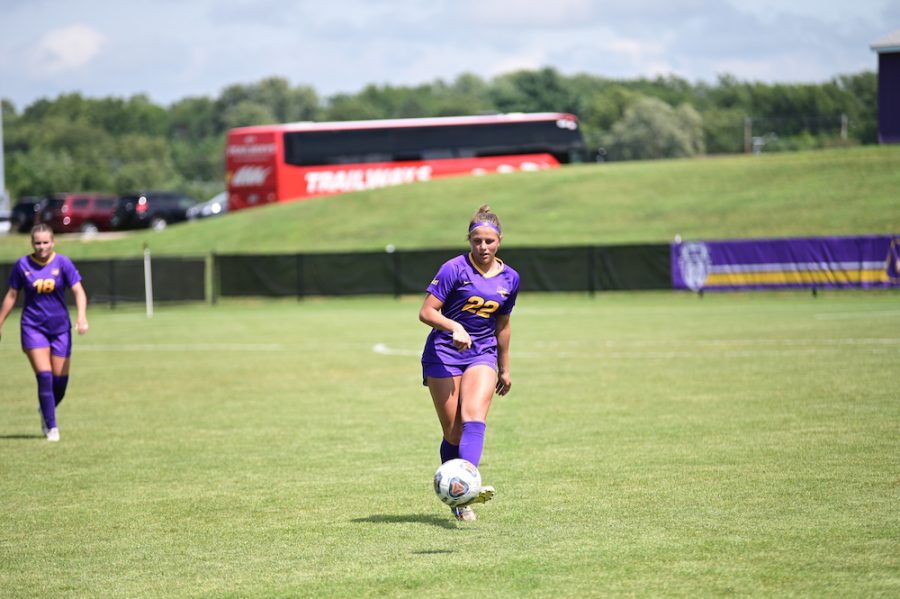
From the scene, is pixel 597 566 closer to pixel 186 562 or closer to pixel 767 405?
pixel 186 562

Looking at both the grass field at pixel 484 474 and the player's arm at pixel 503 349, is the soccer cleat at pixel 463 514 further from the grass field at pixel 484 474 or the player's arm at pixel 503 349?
the player's arm at pixel 503 349

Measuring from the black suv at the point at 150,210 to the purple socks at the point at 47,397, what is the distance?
53724mm

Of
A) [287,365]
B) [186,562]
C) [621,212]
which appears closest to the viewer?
[186,562]

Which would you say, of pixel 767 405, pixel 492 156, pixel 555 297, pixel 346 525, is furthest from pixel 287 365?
pixel 492 156

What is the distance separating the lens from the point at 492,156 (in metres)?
68.8

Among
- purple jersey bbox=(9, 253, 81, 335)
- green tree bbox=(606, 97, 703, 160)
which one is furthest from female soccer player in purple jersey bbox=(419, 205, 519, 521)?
green tree bbox=(606, 97, 703, 160)

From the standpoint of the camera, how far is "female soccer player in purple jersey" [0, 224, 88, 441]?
44.1 feet

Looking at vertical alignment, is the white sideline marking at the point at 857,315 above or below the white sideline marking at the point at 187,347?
above

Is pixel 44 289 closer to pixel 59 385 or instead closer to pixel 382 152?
pixel 59 385

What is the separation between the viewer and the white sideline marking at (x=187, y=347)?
25.5 m

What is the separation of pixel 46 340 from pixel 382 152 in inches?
2133

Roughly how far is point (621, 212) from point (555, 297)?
727 inches

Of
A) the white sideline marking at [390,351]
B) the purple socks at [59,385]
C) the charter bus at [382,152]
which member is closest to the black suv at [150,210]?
the charter bus at [382,152]

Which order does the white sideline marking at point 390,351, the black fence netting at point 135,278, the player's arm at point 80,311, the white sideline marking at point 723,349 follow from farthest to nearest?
the black fence netting at point 135,278 → the white sideline marking at point 390,351 → the white sideline marking at point 723,349 → the player's arm at point 80,311
